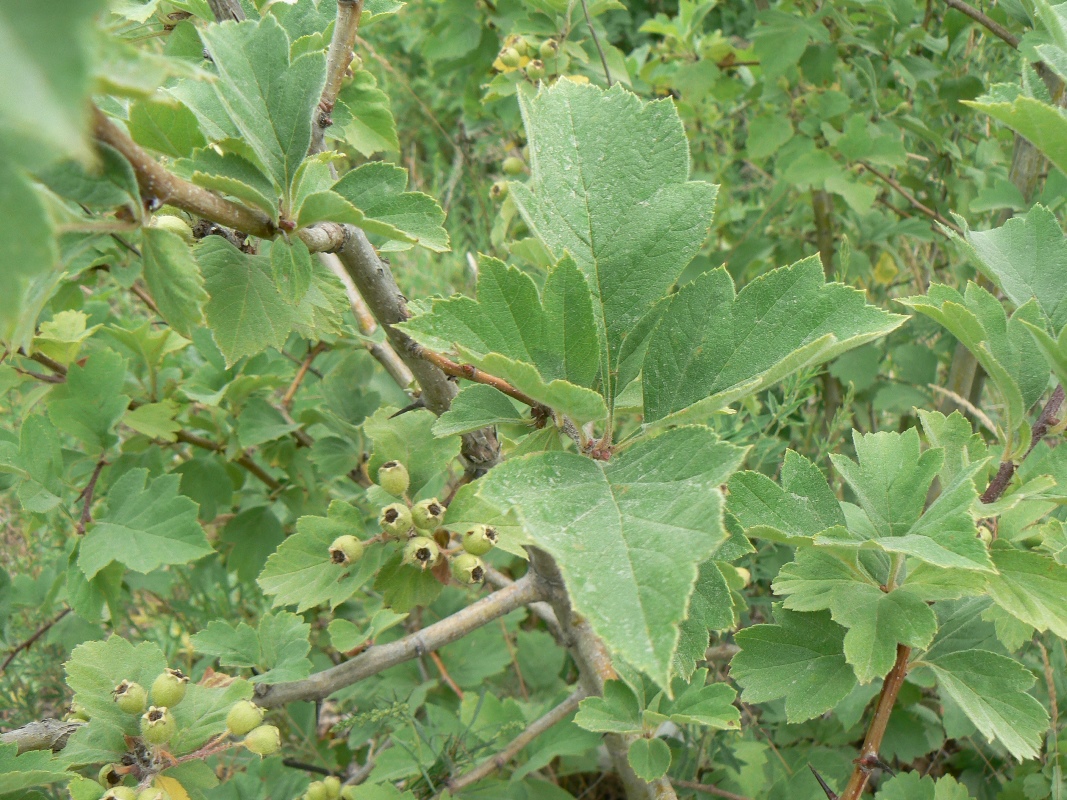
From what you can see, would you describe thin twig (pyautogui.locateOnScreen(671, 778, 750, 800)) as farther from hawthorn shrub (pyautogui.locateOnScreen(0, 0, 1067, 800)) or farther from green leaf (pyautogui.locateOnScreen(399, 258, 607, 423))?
green leaf (pyautogui.locateOnScreen(399, 258, 607, 423))

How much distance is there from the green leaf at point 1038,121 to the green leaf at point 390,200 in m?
0.57

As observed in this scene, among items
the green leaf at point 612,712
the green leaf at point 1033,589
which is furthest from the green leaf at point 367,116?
the green leaf at point 1033,589

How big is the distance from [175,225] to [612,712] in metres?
0.80

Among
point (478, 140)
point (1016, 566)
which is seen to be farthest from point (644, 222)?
point (478, 140)

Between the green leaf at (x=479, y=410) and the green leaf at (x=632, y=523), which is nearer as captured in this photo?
the green leaf at (x=632, y=523)

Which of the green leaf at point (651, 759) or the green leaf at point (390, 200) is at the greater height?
the green leaf at point (390, 200)

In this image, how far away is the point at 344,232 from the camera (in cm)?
84

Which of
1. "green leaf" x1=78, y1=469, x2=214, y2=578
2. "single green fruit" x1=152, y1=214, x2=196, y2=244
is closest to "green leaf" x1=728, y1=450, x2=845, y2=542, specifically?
"single green fruit" x1=152, y1=214, x2=196, y2=244

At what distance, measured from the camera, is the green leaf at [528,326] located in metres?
0.73

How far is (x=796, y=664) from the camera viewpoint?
1035 millimetres

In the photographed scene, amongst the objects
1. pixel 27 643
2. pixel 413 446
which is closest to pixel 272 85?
pixel 413 446

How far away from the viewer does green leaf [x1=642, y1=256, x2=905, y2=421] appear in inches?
29.7

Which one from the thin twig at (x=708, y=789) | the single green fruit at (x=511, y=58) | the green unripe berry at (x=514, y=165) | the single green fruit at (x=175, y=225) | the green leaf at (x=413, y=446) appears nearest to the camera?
the single green fruit at (x=175, y=225)

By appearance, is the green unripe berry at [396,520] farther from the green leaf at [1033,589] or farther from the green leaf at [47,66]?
the green leaf at [47,66]
